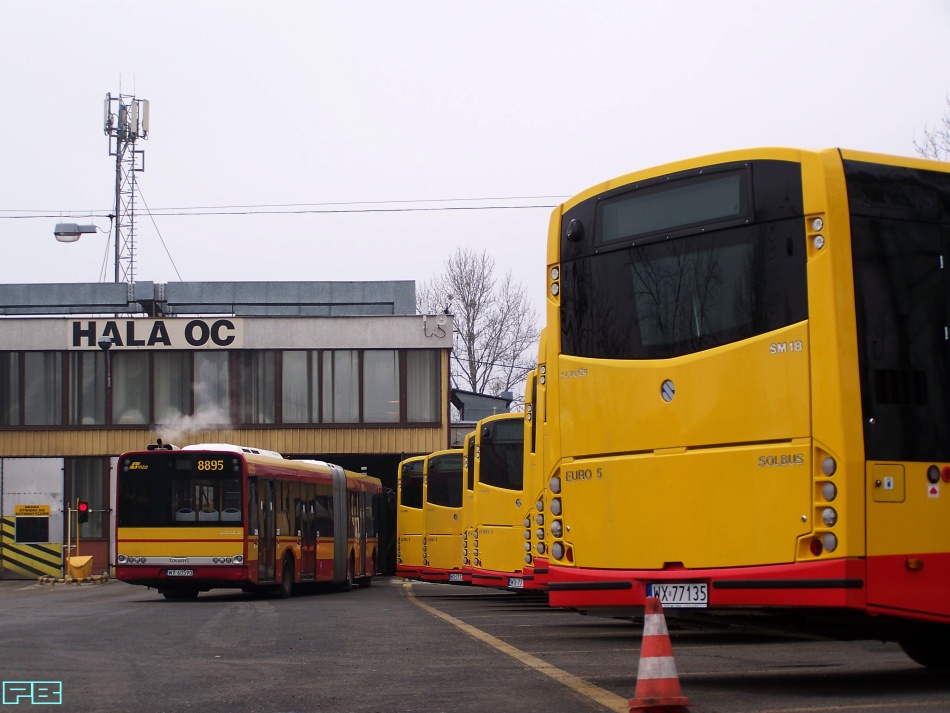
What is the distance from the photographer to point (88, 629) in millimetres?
16859

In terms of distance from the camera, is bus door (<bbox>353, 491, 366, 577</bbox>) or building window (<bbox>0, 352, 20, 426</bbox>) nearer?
bus door (<bbox>353, 491, 366, 577</bbox>)

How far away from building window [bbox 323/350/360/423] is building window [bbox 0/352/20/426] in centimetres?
1050

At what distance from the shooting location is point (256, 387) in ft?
156

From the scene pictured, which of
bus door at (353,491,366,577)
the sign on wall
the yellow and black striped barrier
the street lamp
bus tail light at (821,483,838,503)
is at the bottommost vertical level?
the yellow and black striped barrier

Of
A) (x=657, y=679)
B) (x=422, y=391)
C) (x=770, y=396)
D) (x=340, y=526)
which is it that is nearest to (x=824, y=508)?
(x=770, y=396)

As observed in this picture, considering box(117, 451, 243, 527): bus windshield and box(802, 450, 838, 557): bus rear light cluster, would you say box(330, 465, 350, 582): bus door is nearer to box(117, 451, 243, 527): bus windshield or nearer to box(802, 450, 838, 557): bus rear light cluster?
box(117, 451, 243, 527): bus windshield

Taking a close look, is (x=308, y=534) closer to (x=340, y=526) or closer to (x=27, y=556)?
(x=340, y=526)

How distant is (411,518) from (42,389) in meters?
19.8

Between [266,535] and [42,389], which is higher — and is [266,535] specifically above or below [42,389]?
below

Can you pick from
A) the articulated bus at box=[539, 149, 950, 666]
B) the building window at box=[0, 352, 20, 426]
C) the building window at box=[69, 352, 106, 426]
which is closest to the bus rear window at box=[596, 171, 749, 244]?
the articulated bus at box=[539, 149, 950, 666]

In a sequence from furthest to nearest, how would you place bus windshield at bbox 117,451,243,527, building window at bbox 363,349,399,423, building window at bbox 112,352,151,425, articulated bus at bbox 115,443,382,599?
building window at bbox 112,352,151,425 → building window at bbox 363,349,399,423 → bus windshield at bbox 117,451,243,527 → articulated bus at bbox 115,443,382,599

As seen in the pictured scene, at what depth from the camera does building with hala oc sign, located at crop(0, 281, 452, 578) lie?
47031 millimetres

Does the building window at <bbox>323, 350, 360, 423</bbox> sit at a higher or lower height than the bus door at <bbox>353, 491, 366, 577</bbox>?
higher

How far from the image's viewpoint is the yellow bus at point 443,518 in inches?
1216
